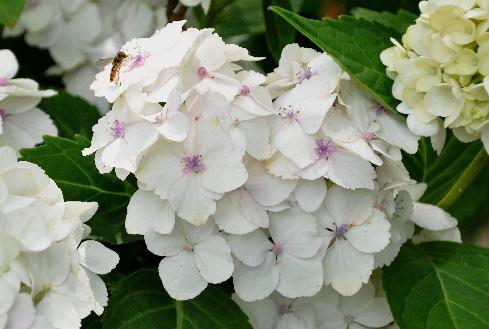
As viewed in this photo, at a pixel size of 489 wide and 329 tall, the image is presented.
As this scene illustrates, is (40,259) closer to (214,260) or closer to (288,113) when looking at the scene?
(214,260)

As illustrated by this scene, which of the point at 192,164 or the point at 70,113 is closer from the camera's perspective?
the point at 192,164

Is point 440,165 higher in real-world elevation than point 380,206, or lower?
lower

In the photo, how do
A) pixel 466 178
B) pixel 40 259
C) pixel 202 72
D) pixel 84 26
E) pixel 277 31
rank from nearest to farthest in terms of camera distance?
pixel 40 259 < pixel 202 72 < pixel 466 178 < pixel 277 31 < pixel 84 26

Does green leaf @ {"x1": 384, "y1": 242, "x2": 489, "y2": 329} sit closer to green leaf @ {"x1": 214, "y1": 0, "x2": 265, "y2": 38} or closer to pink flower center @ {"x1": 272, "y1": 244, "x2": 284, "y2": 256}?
pink flower center @ {"x1": 272, "y1": 244, "x2": 284, "y2": 256}

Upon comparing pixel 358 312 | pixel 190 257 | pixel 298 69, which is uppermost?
pixel 298 69

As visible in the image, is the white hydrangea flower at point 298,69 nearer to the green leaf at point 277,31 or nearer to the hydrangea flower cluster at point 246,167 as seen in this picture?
the hydrangea flower cluster at point 246,167

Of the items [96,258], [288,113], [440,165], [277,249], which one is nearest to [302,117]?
[288,113]
